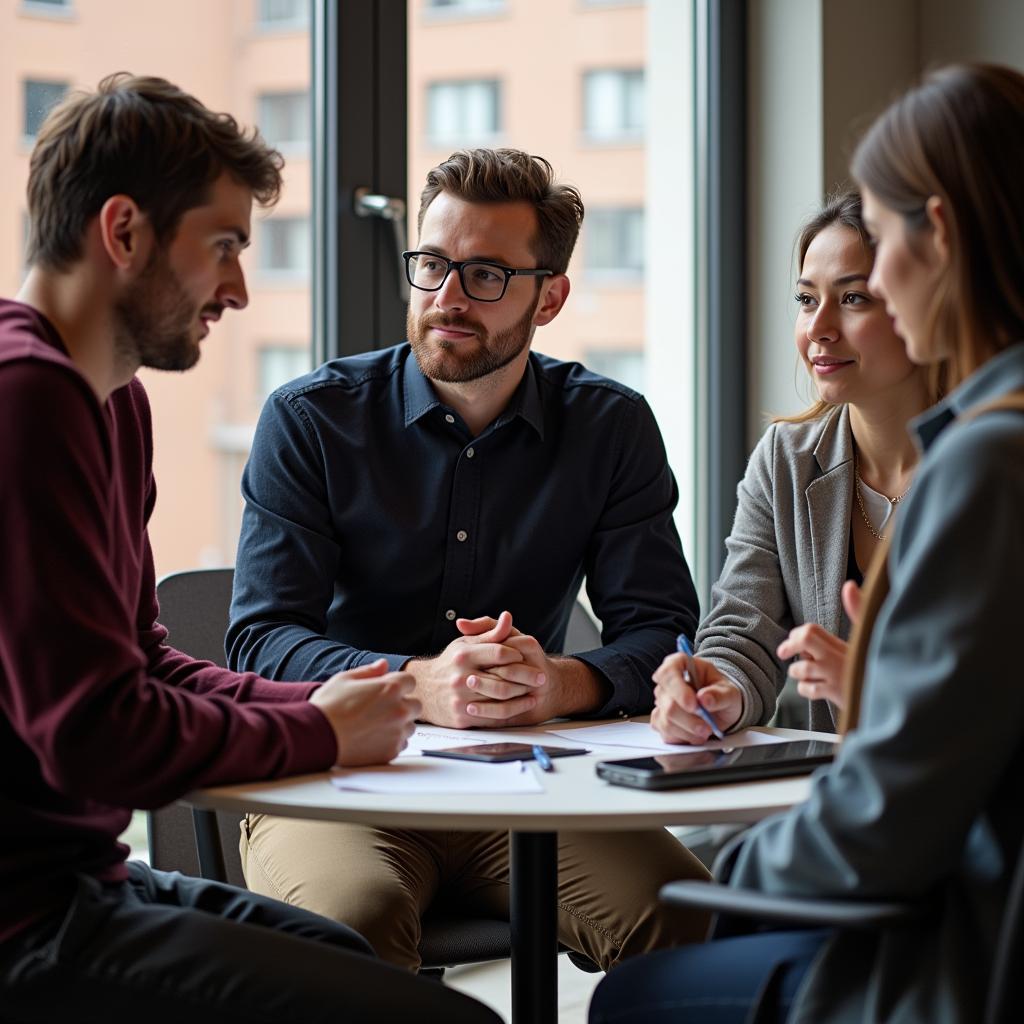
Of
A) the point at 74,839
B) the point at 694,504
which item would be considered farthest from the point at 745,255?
the point at 74,839

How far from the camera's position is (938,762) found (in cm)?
113

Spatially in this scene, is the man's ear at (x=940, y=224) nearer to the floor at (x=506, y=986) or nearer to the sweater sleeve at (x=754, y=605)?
the sweater sleeve at (x=754, y=605)

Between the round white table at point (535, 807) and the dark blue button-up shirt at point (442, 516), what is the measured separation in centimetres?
53

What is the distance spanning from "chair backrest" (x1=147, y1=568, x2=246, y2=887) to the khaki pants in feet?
0.32

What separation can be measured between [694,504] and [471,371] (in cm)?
181

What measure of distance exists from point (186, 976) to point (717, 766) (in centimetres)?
60

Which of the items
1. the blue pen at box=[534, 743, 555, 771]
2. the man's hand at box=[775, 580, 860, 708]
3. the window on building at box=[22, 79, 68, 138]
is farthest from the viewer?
the window on building at box=[22, 79, 68, 138]

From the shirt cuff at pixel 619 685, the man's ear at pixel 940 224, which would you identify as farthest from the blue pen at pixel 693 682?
the man's ear at pixel 940 224

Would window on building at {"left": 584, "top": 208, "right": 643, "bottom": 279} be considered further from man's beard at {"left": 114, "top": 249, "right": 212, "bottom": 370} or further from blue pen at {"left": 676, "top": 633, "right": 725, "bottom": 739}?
man's beard at {"left": 114, "top": 249, "right": 212, "bottom": 370}

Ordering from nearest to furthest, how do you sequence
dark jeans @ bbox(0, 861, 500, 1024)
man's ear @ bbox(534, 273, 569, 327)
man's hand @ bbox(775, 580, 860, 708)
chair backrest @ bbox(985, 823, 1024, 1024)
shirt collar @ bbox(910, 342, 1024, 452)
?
chair backrest @ bbox(985, 823, 1024, 1024) < shirt collar @ bbox(910, 342, 1024, 452) < dark jeans @ bbox(0, 861, 500, 1024) < man's hand @ bbox(775, 580, 860, 708) < man's ear @ bbox(534, 273, 569, 327)

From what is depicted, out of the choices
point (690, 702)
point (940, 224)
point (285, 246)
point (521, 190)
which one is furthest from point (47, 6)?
point (940, 224)

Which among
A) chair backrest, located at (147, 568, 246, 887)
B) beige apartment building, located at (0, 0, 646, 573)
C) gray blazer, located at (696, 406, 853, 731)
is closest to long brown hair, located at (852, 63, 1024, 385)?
gray blazer, located at (696, 406, 853, 731)

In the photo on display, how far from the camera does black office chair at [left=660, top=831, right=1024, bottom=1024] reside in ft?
3.63

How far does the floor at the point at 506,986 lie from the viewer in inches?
118
